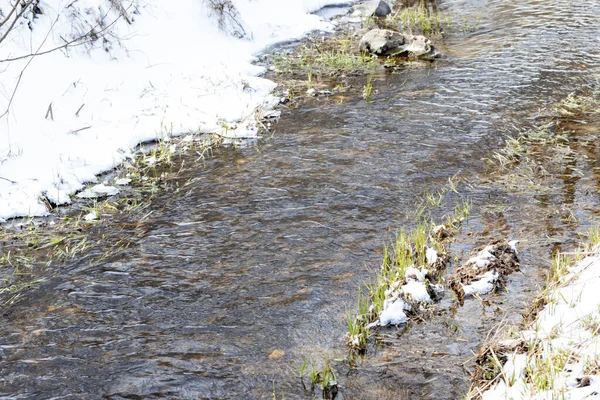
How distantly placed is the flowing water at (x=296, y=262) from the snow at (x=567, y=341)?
0.37 metres

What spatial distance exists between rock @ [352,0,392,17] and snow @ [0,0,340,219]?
3567 millimetres

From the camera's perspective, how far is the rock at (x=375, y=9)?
46.2 ft

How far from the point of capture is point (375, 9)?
14.1 metres

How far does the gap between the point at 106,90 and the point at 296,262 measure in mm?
5011

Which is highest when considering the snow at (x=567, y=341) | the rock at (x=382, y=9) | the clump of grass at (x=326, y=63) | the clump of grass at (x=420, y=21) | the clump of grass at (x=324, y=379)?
the rock at (x=382, y=9)

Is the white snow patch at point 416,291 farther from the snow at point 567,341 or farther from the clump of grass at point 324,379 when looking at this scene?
the clump of grass at point 324,379

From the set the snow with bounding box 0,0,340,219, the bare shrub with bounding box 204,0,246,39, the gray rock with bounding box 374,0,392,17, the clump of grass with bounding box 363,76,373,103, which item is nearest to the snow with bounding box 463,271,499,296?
the snow with bounding box 0,0,340,219

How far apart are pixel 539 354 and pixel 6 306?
4.16 m

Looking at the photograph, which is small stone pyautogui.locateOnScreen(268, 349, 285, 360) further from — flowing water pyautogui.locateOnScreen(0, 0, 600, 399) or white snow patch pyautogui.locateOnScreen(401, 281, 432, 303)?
white snow patch pyautogui.locateOnScreen(401, 281, 432, 303)

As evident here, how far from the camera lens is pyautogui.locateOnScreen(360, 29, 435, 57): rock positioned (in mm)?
10883

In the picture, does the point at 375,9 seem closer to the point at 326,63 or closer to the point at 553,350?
the point at 326,63

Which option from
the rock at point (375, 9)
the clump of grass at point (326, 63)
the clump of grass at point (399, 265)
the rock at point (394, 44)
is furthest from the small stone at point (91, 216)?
the rock at point (375, 9)

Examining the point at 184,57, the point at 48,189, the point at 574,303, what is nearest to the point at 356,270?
the point at 574,303

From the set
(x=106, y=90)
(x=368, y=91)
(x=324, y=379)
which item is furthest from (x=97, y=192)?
(x=368, y=91)
